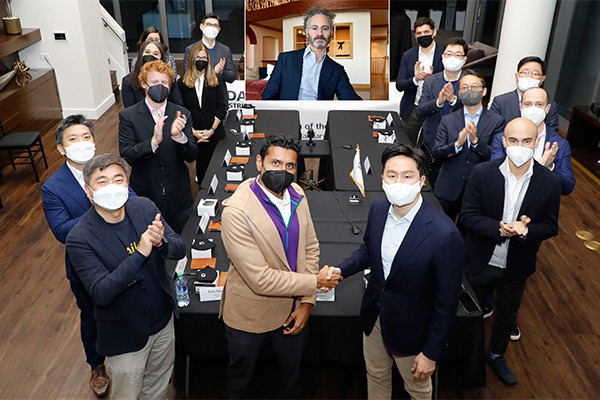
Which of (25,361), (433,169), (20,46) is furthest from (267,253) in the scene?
(20,46)

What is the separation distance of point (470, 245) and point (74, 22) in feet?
22.2

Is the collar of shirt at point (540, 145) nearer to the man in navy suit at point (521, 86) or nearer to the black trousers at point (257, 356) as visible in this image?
the man in navy suit at point (521, 86)

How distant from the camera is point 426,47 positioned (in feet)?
17.6

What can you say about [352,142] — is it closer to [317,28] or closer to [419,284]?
[317,28]

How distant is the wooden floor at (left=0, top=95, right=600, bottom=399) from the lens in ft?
10.9

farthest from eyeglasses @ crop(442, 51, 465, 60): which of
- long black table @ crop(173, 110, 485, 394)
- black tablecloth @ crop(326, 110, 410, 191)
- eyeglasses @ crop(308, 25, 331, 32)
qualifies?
long black table @ crop(173, 110, 485, 394)

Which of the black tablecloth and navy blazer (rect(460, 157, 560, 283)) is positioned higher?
navy blazer (rect(460, 157, 560, 283))

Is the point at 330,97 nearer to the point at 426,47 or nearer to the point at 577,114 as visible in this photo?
the point at 426,47

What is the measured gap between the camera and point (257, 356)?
2.65 metres

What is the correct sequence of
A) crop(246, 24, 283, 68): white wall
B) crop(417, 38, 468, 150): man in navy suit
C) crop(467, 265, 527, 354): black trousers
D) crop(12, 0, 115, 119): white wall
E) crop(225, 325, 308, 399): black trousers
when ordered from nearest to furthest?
crop(225, 325, 308, 399): black trousers, crop(467, 265, 527, 354): black trousers, crop(417, 38, 468, 150): man in navy suit, crop(246, 24, 283, 68): white wall, crop(12, 0, 115, 119): white wall

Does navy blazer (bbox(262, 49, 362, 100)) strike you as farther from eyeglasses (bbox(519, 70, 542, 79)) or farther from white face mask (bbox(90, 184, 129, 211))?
white face mask (bbox(90, 184, 129, 211))

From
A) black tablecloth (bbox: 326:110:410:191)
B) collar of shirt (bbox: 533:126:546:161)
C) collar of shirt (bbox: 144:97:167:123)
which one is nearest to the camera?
collar of shirt (bbox: 533:126:546:161)

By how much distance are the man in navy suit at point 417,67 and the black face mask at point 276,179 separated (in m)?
3.21

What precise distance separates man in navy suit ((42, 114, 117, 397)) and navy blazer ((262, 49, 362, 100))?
11.2 feet
